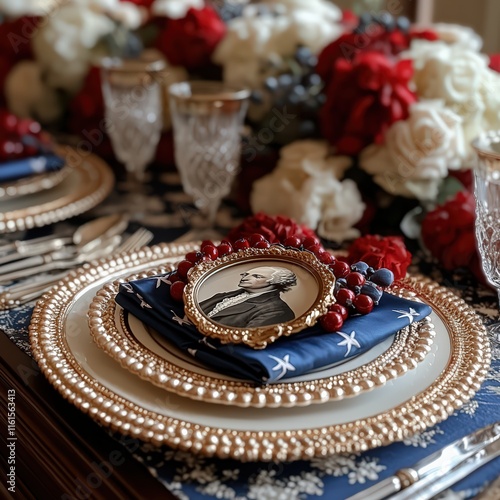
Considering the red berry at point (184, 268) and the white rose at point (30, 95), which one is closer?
the red berry at point (184, 268)

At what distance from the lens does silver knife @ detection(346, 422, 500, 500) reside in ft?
1.53

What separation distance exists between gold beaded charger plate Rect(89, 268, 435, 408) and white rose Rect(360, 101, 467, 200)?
35 centimetres

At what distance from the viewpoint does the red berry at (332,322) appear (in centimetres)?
55

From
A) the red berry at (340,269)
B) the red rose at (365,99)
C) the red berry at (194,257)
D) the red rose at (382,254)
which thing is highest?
the red rose at (365,99)

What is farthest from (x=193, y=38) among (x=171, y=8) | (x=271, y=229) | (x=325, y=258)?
(x=325, y=258)

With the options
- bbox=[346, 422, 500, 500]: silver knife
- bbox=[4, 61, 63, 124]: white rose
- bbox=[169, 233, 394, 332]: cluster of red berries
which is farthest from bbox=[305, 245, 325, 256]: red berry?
bbox=[4, 61, 63, 124]: white rose

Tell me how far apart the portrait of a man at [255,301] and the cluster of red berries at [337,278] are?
0.04 m

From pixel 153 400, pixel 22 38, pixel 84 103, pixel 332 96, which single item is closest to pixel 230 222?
pixel 332 96

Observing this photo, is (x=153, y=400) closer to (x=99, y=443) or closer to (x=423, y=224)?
(x=99, y=443)

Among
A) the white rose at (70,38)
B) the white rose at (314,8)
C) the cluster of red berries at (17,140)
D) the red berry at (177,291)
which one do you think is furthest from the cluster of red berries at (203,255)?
the white rose at (70,38)

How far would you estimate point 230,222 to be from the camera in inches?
41.6

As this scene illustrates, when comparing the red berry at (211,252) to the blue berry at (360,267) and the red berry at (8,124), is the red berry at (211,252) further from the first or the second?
the red berry at (8,124)

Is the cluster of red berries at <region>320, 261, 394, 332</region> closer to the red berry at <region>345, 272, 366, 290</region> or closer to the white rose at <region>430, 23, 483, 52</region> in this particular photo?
the red berry at <region>345, 272, 366, 290</region>

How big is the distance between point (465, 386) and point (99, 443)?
0.30 meters
